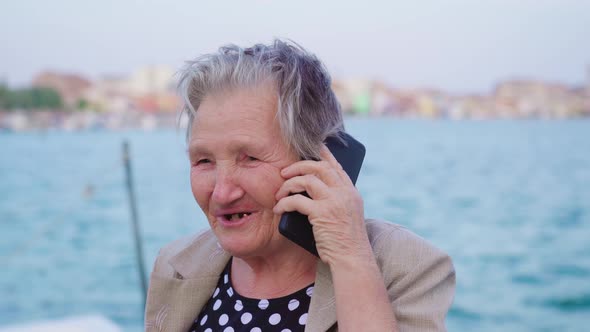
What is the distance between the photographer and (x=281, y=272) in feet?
4.93

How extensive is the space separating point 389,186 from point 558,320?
17.2 m

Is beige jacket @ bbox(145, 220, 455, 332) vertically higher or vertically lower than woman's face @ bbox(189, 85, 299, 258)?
lower

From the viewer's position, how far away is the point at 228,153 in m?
1.38

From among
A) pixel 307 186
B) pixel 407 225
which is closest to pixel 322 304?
pixel 307 186

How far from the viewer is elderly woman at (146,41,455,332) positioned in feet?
4.16

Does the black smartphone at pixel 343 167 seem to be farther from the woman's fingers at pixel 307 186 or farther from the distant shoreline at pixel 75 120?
the distant shoreline at pixel 75 120

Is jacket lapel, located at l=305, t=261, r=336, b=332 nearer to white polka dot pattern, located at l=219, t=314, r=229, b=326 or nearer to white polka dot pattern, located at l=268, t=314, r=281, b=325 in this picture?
white polka dot pattern, located at l=268, t=314, r=281, b=325

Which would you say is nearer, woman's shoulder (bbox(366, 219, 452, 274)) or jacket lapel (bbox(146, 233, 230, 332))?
woman's shoulder (bbox(366, 219, 452, 274))

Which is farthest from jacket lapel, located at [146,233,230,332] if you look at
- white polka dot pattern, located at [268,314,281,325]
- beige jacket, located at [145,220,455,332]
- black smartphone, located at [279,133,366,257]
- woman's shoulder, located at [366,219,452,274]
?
woman's shoulder, located at [366,219,452,274]

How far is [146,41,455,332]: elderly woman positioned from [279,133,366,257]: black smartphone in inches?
1.1

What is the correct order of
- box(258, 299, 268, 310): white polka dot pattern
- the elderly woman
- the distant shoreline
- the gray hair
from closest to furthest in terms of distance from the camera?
the elderly woman → the gray hair → box(258, 299, 268, 310): white polka dot pattern → the distant shoreline

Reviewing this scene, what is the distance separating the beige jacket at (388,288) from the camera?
127cm

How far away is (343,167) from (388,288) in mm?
257

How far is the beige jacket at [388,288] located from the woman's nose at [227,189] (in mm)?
222
